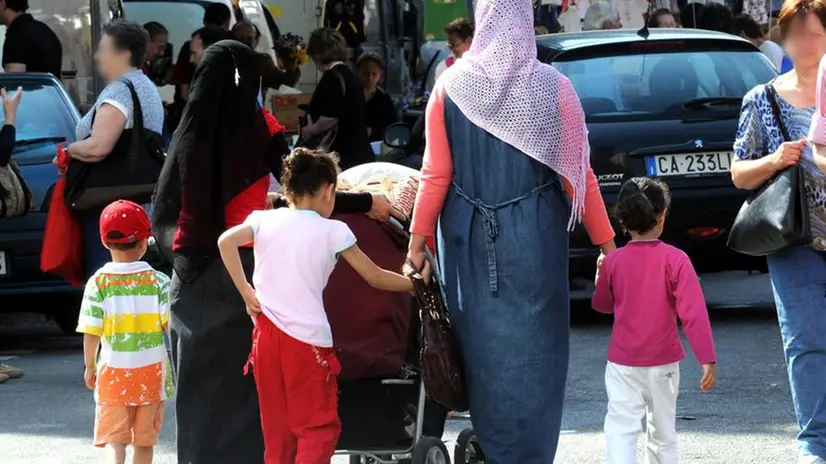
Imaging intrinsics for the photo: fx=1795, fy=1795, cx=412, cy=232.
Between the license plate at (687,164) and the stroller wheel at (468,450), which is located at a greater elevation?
the license plate at (687,164)

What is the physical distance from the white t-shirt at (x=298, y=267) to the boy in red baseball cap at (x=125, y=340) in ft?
2.78

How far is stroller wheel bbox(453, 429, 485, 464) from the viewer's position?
20.9 feet

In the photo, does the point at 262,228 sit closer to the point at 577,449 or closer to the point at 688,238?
the point at 577,449

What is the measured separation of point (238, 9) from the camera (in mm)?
20734

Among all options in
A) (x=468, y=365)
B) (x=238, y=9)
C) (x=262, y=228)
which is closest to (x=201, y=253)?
(x=262, y=228)

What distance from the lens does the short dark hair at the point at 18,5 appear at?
1406cm

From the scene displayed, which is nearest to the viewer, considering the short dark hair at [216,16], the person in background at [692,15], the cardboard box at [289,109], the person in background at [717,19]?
the cardboard box at [289,109]

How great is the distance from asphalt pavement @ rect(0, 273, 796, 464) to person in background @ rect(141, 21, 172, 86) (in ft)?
18.6

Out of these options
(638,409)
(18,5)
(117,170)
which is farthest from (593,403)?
(18,5)

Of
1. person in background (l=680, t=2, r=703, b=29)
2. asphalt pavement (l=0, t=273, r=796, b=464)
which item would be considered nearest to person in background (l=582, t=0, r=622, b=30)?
person in background (l=680, t=2, r=703, b=29)

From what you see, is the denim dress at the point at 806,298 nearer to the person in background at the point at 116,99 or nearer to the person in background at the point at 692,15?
the person in background at the point at 116,99

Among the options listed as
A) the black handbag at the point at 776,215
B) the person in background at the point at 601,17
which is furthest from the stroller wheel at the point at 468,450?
the person in background at the point at 601,17

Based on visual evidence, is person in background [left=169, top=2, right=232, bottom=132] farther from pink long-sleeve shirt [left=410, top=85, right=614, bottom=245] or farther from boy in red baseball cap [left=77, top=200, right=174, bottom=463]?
pink long-sleeve shirt [left=410, top=85, right=614, bottom=245]

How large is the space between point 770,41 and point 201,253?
9.88m
